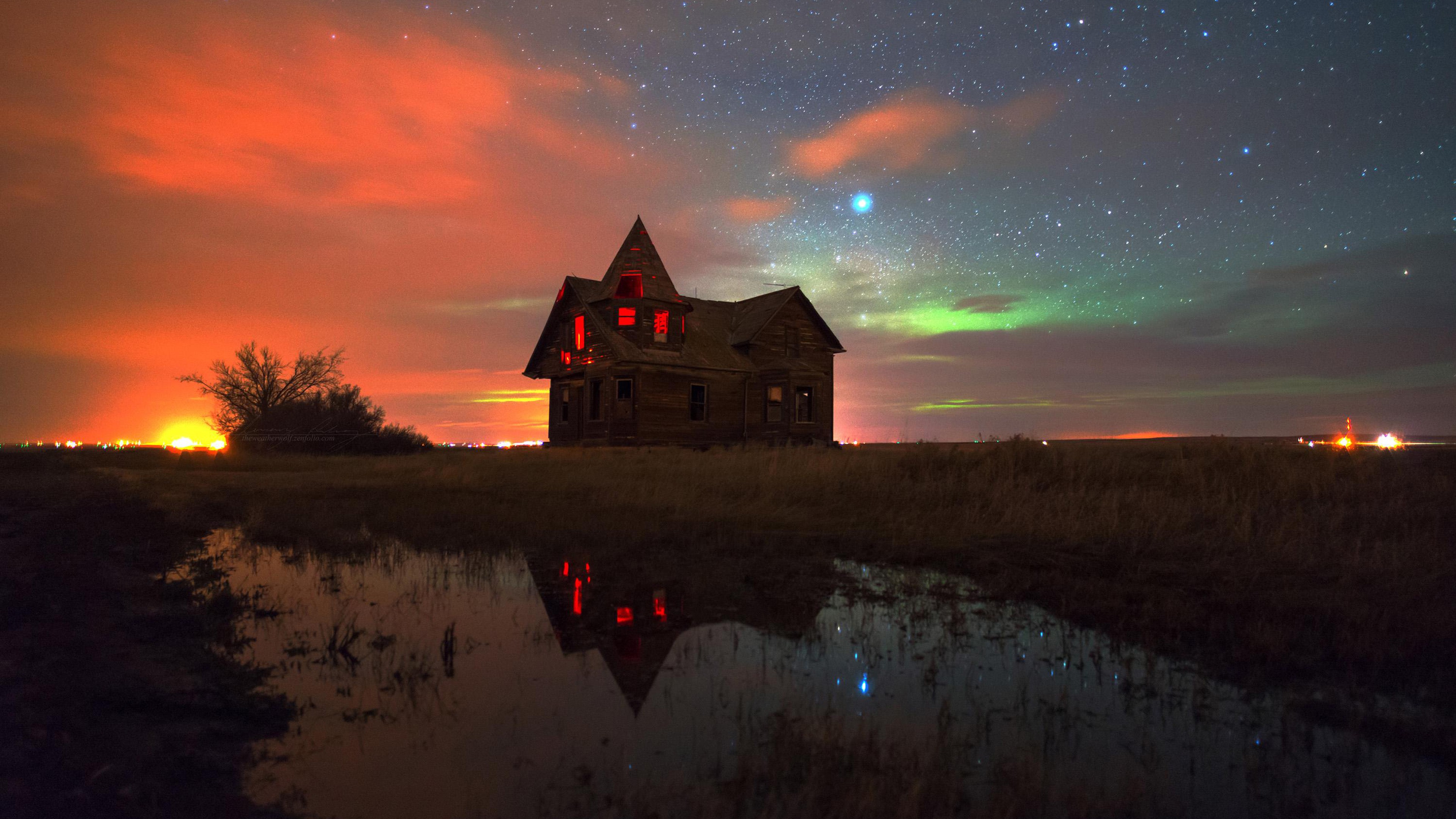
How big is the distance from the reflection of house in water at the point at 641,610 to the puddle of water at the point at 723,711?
0.11ft

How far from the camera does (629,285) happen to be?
28.2m

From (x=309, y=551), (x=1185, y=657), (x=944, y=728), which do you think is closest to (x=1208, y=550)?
(x=1185, y=657)

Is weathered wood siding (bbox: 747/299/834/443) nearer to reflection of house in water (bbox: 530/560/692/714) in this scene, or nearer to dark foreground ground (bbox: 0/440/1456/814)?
dark foreground ground (bbox: 0/440/1456/814)

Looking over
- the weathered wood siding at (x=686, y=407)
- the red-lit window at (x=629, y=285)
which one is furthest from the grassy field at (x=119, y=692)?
the red-lit window at (x=629, y=285)

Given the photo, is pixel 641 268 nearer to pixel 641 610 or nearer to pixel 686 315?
pixel 686 315

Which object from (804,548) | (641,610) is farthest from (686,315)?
(641,610)

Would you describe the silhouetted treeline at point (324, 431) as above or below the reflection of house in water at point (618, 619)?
above

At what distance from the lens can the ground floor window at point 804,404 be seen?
31.1 metres

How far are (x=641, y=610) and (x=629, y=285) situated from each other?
2318 cm

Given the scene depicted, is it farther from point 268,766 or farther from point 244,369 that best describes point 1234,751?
point 244,369

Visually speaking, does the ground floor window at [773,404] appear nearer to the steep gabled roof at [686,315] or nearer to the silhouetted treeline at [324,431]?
the steep gabled roof at [686,315]

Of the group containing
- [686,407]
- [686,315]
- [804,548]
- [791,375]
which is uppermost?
[686,315]

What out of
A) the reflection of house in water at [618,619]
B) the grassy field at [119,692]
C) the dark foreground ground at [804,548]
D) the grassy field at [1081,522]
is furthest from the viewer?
the grassy field at [1081,522]

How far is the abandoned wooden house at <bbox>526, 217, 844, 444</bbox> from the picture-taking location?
27844 millimetres
